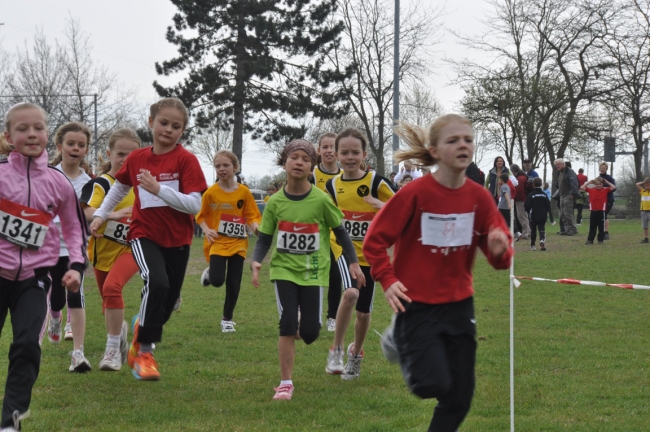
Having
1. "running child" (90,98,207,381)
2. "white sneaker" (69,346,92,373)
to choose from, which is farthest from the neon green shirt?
"white sneaker" (69,346,92,373)

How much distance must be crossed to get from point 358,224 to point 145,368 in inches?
88.5

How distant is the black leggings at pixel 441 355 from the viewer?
421cm

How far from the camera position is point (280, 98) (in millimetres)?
37188

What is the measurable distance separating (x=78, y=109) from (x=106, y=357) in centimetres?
3500

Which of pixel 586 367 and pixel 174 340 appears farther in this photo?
pixel 174 340

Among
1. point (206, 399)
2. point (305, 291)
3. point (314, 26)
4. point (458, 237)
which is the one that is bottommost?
point (206, 399)

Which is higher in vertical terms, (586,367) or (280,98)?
(280,98)

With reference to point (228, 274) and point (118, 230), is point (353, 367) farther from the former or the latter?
point (228, 274)

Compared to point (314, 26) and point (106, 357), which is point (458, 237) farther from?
point (314, 26)

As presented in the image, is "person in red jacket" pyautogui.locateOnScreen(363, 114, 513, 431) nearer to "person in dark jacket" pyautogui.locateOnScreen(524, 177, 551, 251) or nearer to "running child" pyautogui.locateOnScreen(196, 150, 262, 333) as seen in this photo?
"running child" pyautogui.locateOnScreen(196, 150, 262, 333)

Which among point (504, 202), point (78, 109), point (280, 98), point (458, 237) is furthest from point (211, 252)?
point (78, 109)

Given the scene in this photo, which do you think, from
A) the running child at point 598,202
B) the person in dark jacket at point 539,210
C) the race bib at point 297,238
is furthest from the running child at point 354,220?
the running child at point 598,202

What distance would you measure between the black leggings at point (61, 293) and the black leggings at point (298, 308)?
1.88 m

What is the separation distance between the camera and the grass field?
18.2 ft
